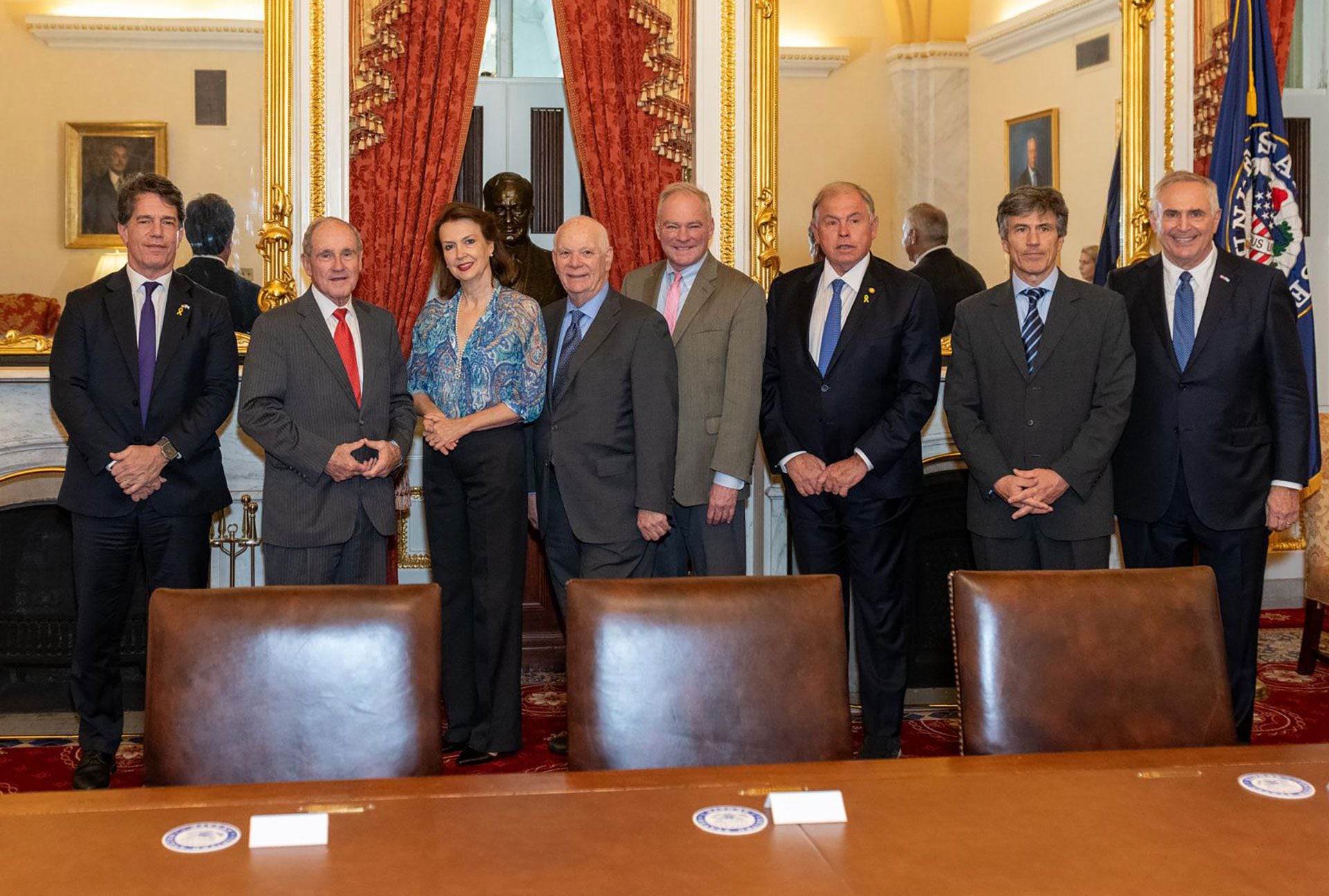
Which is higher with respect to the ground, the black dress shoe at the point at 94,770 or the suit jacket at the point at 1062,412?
the suit jacket at the point at 1062,412

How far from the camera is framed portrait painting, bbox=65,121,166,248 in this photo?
14.5ft

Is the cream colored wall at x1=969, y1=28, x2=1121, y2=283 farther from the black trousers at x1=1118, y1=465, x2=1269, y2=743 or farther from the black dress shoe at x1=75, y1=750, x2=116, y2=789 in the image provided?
the black dress shoe at x1=75, y1=750, x2=116, y2=789

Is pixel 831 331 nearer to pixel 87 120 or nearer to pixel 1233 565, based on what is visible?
pixel 1233 565

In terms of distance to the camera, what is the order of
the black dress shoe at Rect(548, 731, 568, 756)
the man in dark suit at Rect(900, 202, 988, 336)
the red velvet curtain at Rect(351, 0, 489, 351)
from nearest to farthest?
the black dress shoe at Rect(548, 731, 568, 756) → the red velvet curtain at Rect(351, 0, 489, 351) → the man in dark suit at Rect(900, 202, 988, 336)

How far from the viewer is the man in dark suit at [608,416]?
3631 mm

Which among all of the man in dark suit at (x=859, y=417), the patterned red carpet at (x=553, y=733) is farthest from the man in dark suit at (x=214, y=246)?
the man in dark suit at (x=859, y=417)

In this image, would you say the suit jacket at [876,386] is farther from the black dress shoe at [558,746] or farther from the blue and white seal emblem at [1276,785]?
the blue and white seal emblem at [1276,785]

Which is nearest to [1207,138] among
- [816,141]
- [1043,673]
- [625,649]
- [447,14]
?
[816,141]

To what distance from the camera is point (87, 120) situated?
4.45 metres

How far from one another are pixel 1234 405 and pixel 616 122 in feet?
7.76

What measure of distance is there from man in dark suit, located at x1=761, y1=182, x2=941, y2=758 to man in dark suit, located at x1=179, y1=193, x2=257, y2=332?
186 centimetres

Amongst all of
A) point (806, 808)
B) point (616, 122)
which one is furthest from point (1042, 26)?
point (806, 808)

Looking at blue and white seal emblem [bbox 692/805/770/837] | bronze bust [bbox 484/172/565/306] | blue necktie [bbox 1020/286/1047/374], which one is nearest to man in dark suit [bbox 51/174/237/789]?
bronze bust [bbox 484/172/565/306]

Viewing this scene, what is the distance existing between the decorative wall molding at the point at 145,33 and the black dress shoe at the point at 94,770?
2.34m
